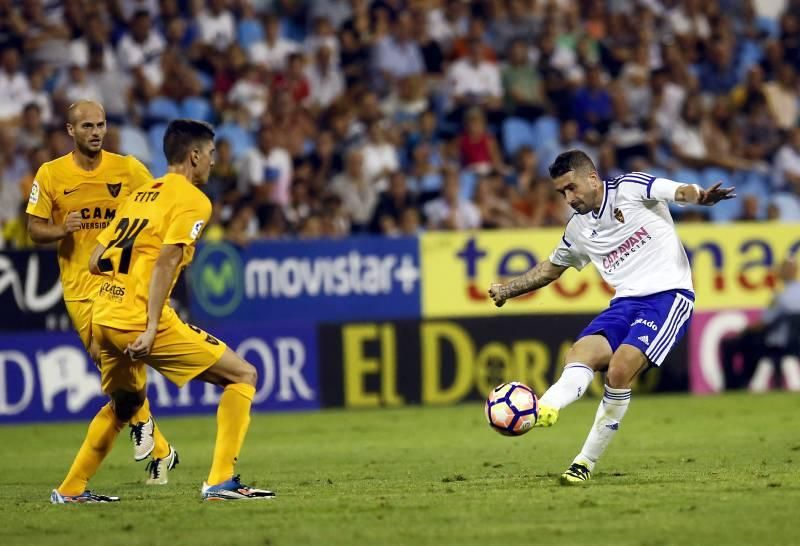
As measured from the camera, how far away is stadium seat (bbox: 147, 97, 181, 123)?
60.6ft

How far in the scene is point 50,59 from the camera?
60.6 ft

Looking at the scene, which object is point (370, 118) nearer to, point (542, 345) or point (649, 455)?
point (542, 345)

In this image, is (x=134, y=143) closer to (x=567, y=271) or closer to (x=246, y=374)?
(x=567, y=271)

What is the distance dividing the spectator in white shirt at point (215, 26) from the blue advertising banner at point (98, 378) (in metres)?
4.95

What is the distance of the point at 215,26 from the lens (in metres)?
19.6

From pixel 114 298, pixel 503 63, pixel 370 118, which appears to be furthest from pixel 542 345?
pixel 114 298

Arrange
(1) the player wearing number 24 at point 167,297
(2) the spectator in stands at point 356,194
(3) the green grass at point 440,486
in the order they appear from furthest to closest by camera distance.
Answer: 1. (2) the spectator in stands at point 356,194
2. (1) the player wearing number 24 at point 167,297
3. (3) the green grass at point 440,486

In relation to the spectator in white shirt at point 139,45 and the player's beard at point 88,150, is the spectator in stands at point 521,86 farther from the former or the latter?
the player's beard at point 88,150

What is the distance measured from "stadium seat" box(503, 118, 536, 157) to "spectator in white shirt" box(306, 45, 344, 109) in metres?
2.44

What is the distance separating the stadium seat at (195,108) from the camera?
18.6 metres

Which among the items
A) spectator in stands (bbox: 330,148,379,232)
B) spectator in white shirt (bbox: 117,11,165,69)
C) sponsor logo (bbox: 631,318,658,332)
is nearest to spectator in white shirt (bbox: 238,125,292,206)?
spectator in stands (bbox: 330,148,379,232)

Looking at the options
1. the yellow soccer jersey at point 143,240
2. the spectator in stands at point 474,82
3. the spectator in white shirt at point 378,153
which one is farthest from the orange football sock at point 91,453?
the spectator in stands at point 474,82

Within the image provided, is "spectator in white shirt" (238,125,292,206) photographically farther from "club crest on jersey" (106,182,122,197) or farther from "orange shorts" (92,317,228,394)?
"orange shorts" (92,317,228,394)

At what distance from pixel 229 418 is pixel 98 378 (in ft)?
26.8
